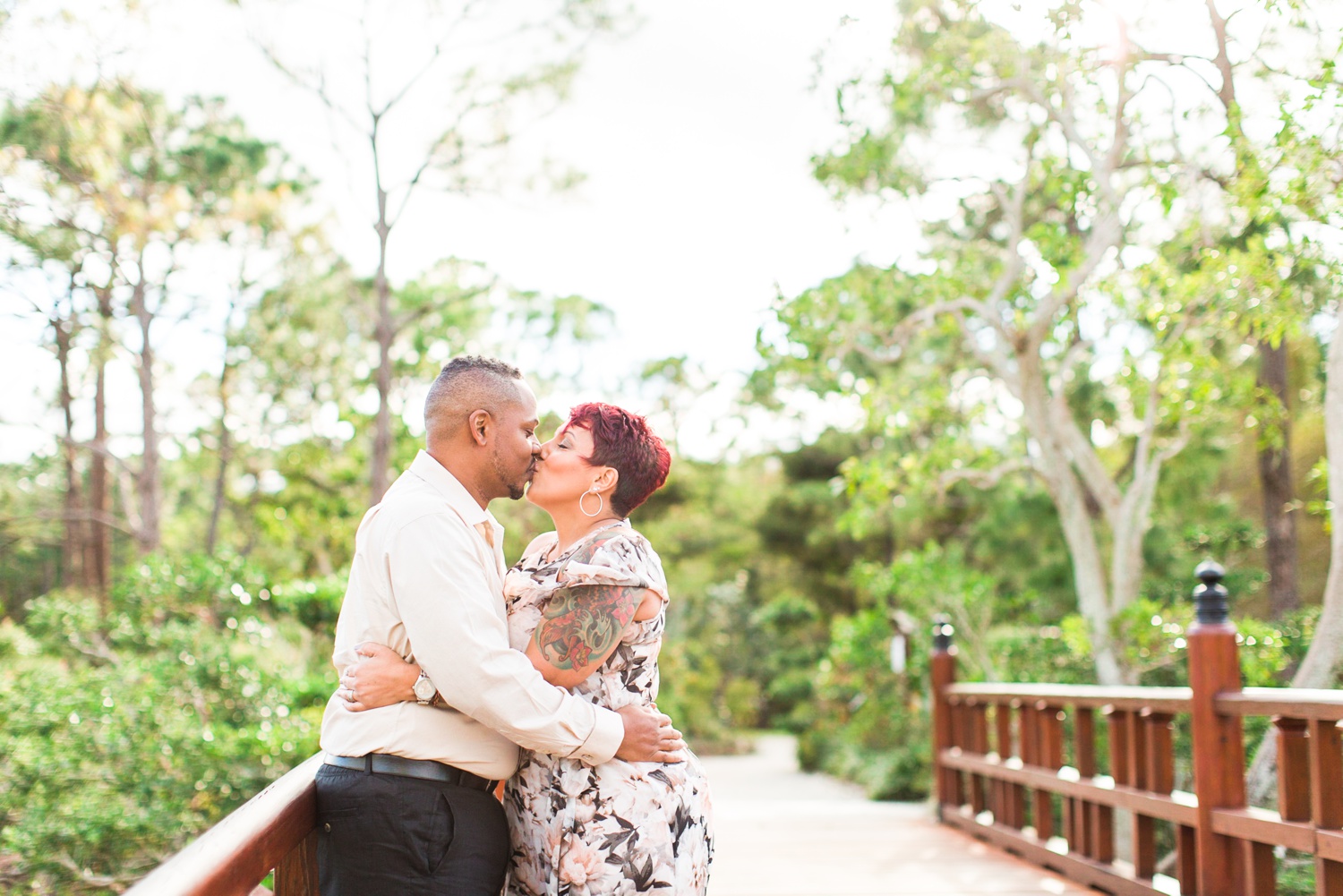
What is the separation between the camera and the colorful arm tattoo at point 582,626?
2.02m

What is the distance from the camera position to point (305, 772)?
7.19 feet

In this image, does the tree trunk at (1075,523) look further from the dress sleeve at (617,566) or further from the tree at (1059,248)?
the dress sleeve at (617,566)

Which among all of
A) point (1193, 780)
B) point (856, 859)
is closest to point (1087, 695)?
point (1193, 780)

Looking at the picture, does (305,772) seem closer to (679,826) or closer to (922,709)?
(679,826)

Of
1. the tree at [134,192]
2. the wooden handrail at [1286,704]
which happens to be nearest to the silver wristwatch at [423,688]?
the wooden handrail at [1286,704]

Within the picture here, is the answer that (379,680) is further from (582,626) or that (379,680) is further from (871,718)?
(871,718)

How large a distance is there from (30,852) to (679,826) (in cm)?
473

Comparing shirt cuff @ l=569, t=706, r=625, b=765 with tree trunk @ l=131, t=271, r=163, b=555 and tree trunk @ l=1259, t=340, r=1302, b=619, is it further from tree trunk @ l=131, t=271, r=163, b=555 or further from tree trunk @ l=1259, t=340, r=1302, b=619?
tree trunk @ l=131, t=271, r=163, b=555

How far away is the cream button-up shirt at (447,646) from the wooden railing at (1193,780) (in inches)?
91.9

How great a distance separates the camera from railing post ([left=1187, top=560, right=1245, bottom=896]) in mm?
3750

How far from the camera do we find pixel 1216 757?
3777 millimetres

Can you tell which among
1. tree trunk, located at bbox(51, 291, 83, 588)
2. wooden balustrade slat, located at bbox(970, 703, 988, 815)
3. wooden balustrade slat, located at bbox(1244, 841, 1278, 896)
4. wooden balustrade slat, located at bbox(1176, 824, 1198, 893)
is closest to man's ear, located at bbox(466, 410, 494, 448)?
wooden balustrade slat, located at bbox(1244, 841, 1278, 896)

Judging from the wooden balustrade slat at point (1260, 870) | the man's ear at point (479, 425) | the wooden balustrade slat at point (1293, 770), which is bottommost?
the wooden balustrade slat at point (1260, 870)

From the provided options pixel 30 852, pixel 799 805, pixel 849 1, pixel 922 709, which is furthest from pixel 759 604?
pixel 30 852
